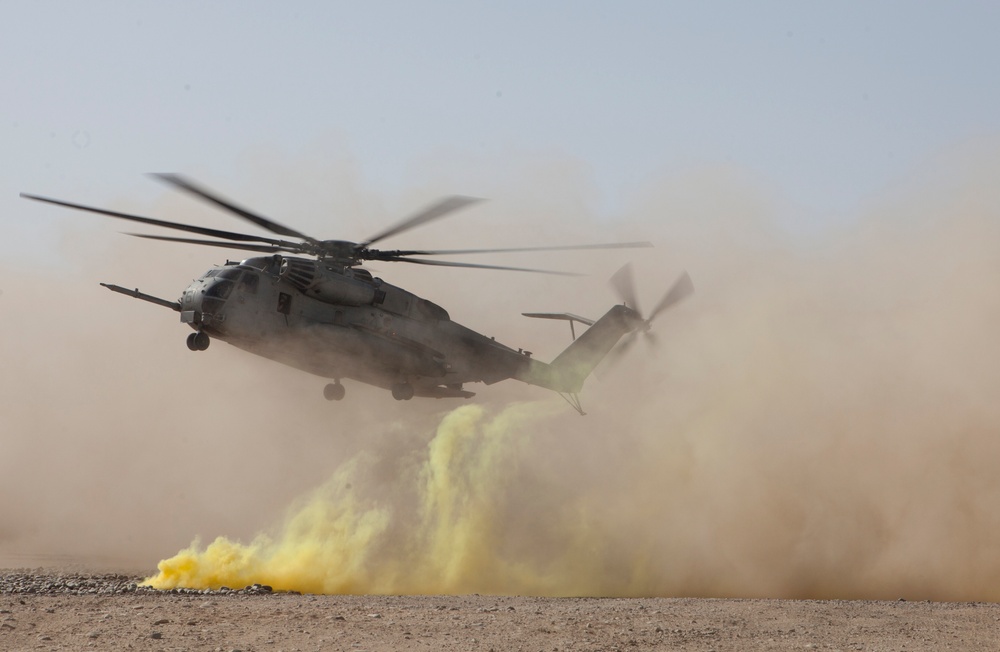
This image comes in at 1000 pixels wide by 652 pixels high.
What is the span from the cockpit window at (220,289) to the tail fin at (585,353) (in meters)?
9.09

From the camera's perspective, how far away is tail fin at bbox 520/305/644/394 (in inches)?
1208

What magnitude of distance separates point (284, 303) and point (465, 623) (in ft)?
33.0

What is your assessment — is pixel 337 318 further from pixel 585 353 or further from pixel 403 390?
pixel 585 353

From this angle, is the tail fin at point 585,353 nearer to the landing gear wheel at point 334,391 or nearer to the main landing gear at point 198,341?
the landing gear wheel at point 334,391

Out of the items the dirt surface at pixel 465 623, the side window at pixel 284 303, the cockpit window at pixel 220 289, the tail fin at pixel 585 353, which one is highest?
the cockpit window at pixel 220 289

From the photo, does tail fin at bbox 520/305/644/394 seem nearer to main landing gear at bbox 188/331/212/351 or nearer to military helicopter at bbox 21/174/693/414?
military helicopter at bbox 21/174/693/414

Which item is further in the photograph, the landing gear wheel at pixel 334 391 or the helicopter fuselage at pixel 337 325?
the landing gear wheel at pixel 334 391

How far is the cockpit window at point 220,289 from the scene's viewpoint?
2459 cm

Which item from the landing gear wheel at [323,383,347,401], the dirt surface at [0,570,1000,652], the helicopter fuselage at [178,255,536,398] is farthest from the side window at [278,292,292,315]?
the dirt surface at [0,570,1000,652]

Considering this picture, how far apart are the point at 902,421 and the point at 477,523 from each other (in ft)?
40.3

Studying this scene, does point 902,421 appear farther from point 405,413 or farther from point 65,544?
point 65,544

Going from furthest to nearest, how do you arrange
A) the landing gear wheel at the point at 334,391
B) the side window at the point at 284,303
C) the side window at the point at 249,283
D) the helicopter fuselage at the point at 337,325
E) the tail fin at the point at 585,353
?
the tail fin at the point at 585,353 → the landing gear wheel at the point at 334,391 → the side window at the point at 284,303 → the side window at the point at 249,283 → the helicopter fuselage at the point at 337,325

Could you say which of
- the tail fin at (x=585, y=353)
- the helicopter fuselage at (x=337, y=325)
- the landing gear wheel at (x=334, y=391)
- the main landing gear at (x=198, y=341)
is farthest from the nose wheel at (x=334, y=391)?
the tail fin at (x=585, y=353)

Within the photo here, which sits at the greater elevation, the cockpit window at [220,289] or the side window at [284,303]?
the cockpit window at [220,289]
